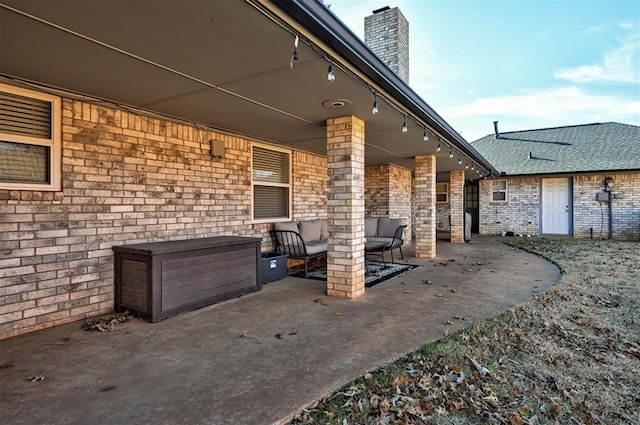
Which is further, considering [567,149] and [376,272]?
[567,149]

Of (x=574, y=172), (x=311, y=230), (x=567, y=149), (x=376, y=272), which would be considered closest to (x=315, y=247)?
(x=311, y=230)

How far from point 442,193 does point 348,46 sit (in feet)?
44.4

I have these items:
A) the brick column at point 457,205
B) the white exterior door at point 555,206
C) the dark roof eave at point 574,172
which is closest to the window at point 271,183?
the brick column at point 457,205

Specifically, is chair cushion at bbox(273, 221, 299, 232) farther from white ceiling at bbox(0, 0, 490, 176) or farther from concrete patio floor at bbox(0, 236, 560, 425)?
white ceiling at bbox(0, 0, 490, 176)

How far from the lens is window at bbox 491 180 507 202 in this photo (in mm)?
13781

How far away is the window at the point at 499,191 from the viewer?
13781 mm

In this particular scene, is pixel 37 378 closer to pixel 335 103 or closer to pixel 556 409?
pixel 556 409

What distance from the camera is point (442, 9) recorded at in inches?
407

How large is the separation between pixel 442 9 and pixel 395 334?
10.8 meters

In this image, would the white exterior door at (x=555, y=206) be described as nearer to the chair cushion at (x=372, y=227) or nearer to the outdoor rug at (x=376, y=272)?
the chair cushion at (x=372, y=227)

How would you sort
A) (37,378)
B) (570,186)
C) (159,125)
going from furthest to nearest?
(570,186) → (159,125) → (37,378)

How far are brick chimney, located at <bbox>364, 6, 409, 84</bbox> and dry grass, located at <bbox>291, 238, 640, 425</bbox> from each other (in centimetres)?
809

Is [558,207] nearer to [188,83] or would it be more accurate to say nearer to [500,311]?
[500,311]

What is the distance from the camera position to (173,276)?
3.63 meters
